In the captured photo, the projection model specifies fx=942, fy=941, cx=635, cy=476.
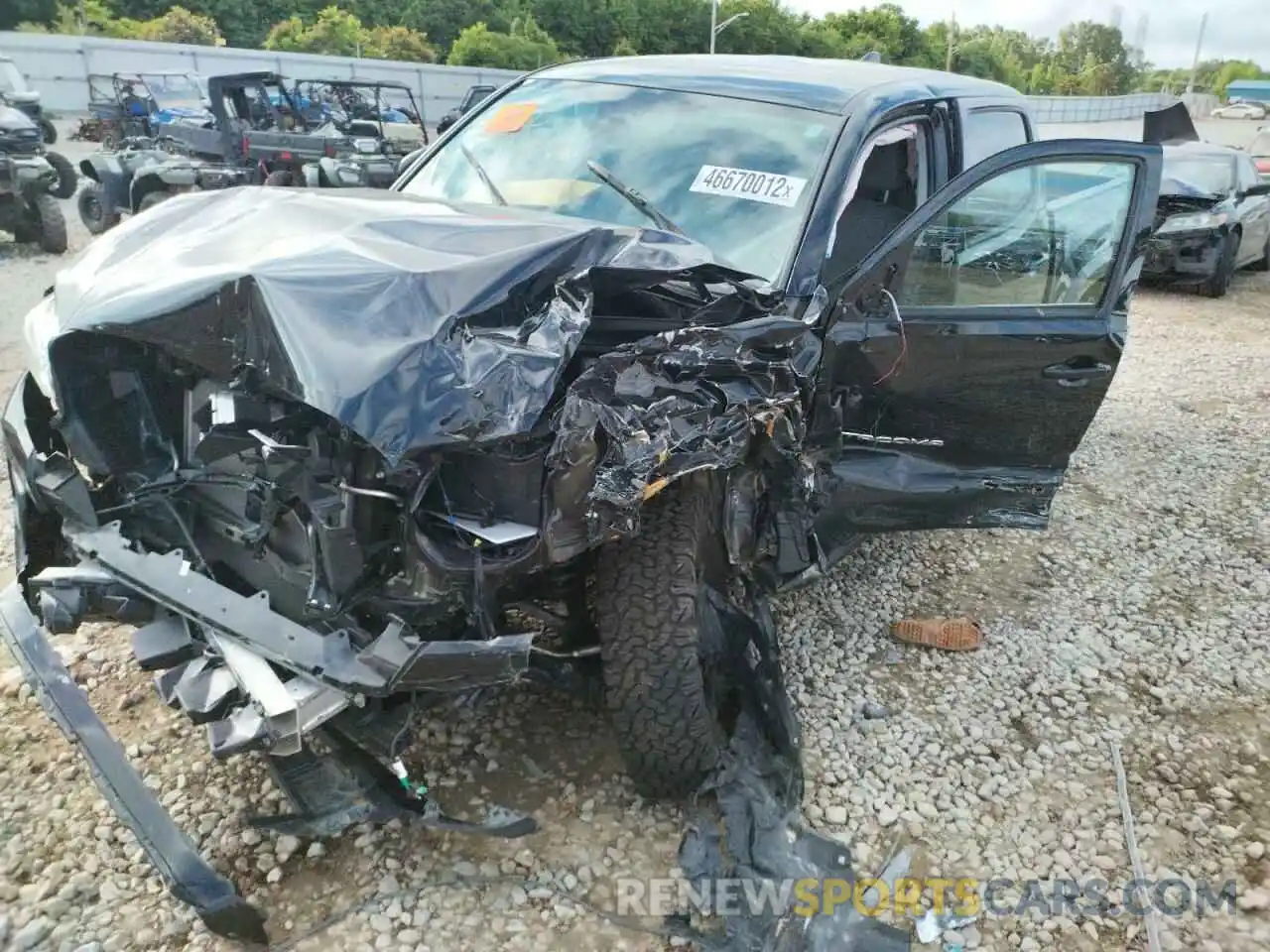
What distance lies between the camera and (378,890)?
8.00 feet

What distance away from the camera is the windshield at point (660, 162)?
3164 mm

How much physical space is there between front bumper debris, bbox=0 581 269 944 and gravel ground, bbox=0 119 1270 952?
20 cm

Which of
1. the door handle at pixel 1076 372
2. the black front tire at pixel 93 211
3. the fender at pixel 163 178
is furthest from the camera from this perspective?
the black front tire at pixel 93 211

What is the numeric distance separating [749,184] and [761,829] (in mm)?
2075

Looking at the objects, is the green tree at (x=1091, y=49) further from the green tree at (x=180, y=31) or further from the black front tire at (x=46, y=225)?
the black front tire at (x=46, y=225)

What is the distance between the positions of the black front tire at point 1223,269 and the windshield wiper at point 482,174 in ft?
29.6

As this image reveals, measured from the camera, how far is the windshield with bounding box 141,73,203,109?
17656 millimetres

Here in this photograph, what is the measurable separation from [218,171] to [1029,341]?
27.9 ft

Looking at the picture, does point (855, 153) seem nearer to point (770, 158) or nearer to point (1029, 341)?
point (770, 158)

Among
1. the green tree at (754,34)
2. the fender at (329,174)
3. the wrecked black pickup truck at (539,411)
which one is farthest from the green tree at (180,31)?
the wrecked black pickup truck at (539,411)

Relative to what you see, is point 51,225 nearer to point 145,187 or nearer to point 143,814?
point 145,187

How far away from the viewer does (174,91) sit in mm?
17953

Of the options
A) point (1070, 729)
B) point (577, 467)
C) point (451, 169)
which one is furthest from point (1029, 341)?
point (451, 169)

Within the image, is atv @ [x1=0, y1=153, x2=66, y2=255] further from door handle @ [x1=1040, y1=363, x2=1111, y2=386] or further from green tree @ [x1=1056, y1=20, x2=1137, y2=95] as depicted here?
green tree @ [x1=1056, y1=20, x2=1137, y2=95]
